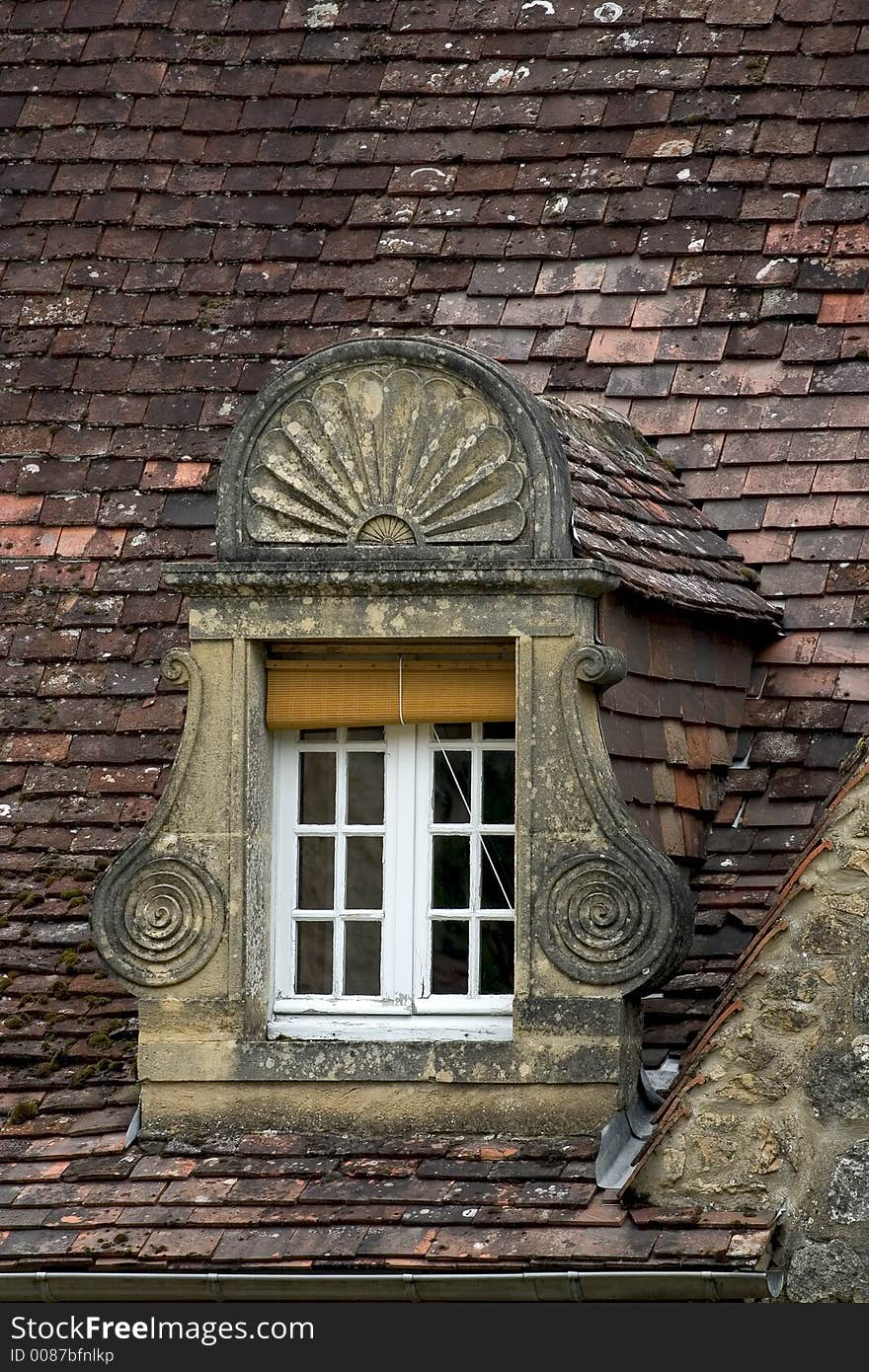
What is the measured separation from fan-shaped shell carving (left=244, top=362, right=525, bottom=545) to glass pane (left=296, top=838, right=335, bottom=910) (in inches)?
40.8

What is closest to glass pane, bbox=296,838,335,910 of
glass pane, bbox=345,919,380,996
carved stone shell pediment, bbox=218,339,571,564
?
glass pane, bbox=345,919,380,996

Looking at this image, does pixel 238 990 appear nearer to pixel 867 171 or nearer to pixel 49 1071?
pixel 49 1071

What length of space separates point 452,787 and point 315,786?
0.48 meters

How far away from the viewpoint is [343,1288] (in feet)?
28.2

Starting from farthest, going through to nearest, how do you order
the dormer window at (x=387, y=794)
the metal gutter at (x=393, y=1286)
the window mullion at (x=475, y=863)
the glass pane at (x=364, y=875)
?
the glass pane at (x=364, y=875), the window mullion at (x=475, y=863), the dormer window at (x=387, y=794), the metal gutter at (x=393, y=1286)

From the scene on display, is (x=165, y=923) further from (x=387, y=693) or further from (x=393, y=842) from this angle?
(x=387, y=693)

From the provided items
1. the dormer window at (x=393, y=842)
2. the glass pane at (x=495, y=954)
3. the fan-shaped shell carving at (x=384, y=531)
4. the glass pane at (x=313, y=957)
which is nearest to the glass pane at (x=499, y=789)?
the dormer window at (x=393, y=842)

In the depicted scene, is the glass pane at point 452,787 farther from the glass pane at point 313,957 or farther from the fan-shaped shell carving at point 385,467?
the fan-shaped shell carving at point 385,467

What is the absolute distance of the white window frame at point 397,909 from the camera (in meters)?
9.36

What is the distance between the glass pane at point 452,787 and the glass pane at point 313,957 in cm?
54

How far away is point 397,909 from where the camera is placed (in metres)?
9.42

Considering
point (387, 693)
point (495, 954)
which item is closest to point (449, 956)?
point (495, 954)

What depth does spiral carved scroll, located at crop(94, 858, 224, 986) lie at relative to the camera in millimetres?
9297

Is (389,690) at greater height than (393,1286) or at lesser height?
greater
